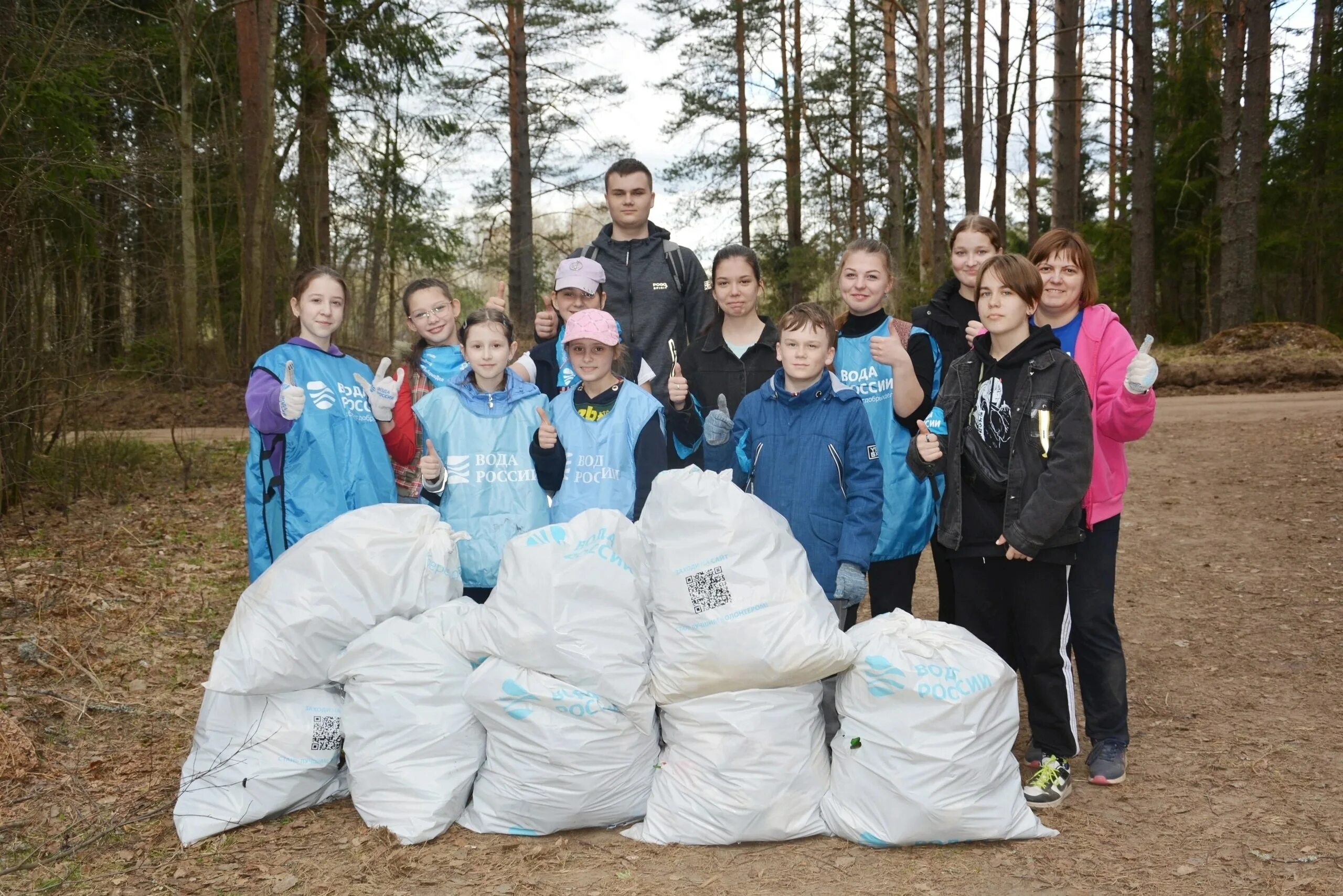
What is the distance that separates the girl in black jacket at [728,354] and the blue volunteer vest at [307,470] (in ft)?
3.70

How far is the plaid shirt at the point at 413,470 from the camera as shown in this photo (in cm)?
388

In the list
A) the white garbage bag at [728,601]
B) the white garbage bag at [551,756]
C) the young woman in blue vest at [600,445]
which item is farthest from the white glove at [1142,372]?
the white garbage bag at [551,756]

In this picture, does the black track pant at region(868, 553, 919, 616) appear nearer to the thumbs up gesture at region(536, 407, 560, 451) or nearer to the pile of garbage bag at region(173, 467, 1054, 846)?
the pile of garbage bag at region(173, 467, 1054, 846)

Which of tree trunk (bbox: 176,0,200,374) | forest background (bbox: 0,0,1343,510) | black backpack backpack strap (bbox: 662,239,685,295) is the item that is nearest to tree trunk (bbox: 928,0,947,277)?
forest background (bbox: 0,0,1343,510)

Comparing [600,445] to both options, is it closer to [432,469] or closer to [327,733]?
[432,469]

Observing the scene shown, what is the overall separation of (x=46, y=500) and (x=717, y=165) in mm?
17844

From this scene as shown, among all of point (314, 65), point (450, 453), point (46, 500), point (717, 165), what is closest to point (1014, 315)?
point (450, 453)

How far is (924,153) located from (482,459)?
616 inches

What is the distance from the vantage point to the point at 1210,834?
2.85 m

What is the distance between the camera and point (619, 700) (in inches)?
113

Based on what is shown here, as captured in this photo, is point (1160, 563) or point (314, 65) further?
point (314, 65)

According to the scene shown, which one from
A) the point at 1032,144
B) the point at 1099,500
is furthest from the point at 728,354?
the point at 1032,144

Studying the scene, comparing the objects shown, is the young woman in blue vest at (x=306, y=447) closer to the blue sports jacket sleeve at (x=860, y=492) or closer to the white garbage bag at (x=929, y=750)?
the blue sports jacket sleeve at (x=860, y=492)

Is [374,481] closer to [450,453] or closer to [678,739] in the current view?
[450,453]
